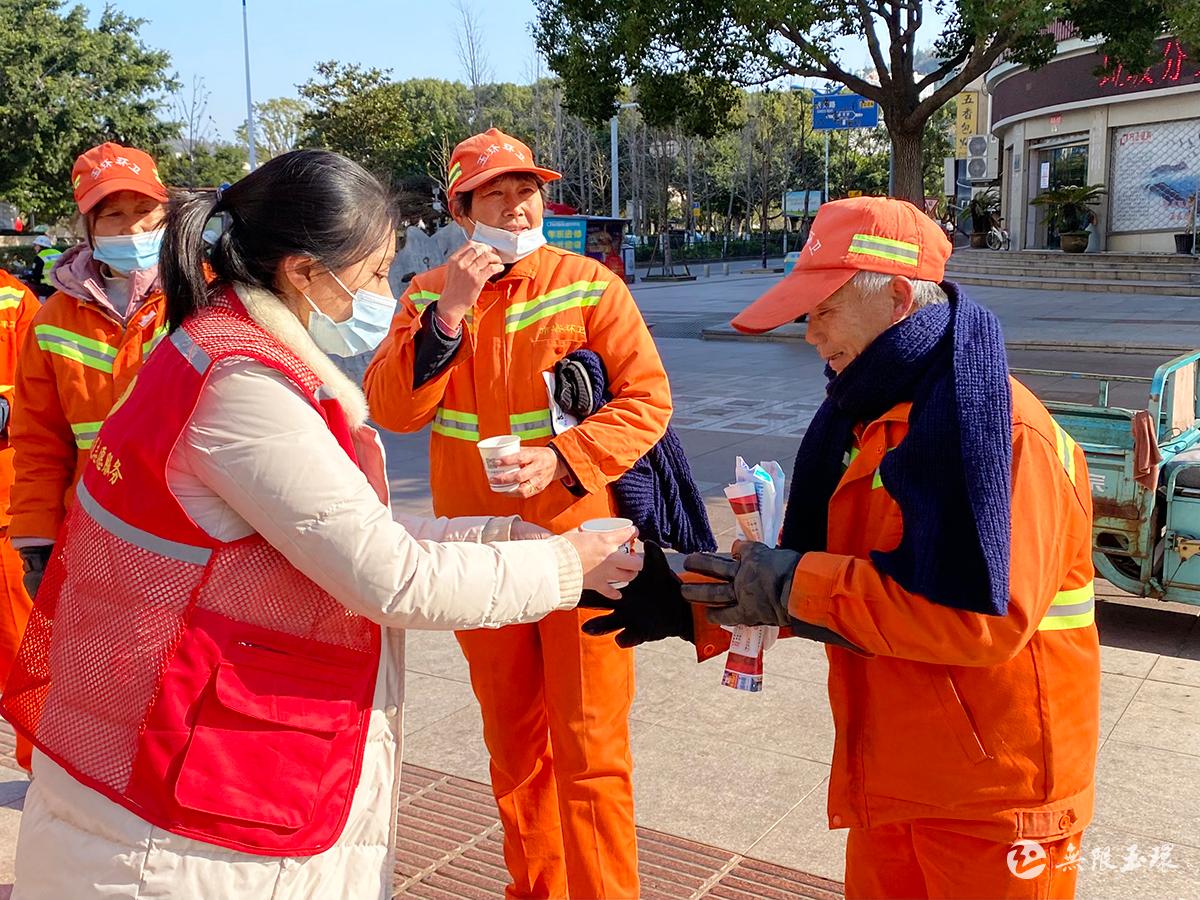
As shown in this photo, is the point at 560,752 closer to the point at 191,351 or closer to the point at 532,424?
the point at 532,424

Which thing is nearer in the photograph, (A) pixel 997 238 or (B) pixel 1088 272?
(B) pixel 1088 272

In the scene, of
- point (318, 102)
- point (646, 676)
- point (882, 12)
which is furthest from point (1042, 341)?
point (318, 102)

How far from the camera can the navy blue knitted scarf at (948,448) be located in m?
1.74

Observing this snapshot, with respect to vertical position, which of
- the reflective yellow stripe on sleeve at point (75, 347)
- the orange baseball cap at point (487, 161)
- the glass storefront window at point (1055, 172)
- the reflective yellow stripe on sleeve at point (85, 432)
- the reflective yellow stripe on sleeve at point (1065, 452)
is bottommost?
the reflective yellow stripe on sleeve at point (85, 432)

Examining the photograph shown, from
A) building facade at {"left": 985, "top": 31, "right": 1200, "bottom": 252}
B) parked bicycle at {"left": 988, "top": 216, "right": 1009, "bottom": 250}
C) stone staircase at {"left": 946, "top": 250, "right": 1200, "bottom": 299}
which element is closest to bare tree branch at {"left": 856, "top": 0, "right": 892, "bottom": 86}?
stone staircase at {"left": 946, "top": 250, "right": 1200, "bottom": 299}

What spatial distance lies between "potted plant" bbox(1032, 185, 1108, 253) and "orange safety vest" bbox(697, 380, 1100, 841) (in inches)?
1118

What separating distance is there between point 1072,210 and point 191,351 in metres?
29.5

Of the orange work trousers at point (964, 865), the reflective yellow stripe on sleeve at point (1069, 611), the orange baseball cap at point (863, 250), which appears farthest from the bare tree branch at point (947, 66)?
the orange work trousers at point (964, 865)

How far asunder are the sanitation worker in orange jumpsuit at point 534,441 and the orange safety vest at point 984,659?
0.96 meters

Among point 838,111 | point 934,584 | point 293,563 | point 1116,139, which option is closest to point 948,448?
point 934,584

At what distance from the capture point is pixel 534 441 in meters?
3.00

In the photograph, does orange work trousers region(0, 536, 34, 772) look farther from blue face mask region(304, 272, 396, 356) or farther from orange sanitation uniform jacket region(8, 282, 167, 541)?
blue face mask region(304, 272, 396, 356)

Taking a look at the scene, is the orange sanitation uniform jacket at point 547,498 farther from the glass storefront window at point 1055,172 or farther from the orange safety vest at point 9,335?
the glass storefront window at point 1055,172

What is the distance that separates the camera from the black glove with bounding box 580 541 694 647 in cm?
235
